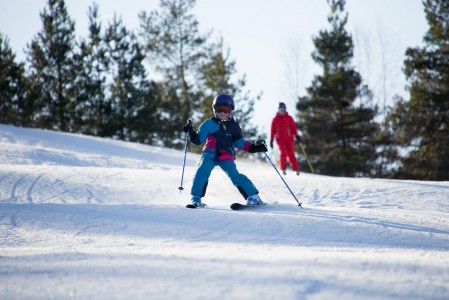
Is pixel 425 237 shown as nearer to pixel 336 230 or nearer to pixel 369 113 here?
pixel 336 230

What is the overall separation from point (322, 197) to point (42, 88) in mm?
20920

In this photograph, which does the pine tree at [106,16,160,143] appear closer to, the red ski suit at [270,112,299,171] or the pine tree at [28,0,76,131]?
the pine tree at [28,0,76,131]

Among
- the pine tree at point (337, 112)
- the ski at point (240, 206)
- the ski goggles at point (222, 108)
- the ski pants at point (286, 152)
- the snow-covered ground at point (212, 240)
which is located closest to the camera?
the snow-covered ground at point (212, 240)

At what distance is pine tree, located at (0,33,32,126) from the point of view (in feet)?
71.9

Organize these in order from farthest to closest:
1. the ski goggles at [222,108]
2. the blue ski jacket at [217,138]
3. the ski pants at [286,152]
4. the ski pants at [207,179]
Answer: the ski pants at [286,152] → the ski goggles at [222,108] → the blue ski jacket at [217,138] → the ski pants at [207,179]

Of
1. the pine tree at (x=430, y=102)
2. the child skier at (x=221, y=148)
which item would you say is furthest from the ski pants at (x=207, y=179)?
the pine tree at (x=430, y=102)

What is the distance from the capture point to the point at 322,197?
641 centimetres

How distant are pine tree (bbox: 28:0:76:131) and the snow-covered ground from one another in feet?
51.4

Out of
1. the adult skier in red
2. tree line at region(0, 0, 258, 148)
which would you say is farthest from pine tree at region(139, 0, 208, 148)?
the adult skier in red

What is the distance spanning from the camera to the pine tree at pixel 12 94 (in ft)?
71.9

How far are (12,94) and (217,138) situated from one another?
70.3 ft

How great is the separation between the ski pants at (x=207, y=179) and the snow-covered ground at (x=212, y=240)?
420 millimetres

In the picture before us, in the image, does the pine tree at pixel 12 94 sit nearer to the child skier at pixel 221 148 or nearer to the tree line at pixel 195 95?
the tree line at pixel 195 95

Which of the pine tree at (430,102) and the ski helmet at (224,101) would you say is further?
the pine tree at (430,102)
